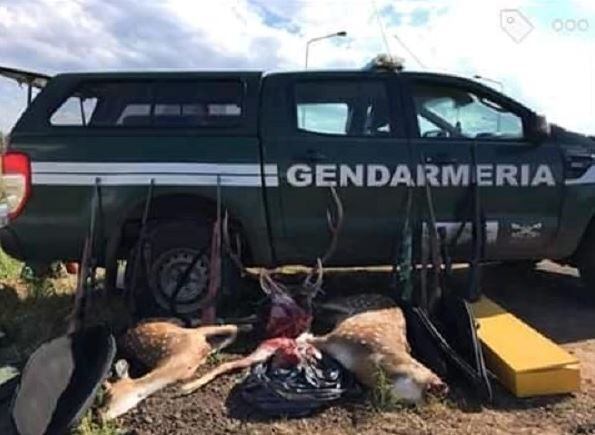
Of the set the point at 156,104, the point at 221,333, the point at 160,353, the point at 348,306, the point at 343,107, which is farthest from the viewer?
the point at 343,107

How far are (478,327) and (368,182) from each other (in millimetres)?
1345

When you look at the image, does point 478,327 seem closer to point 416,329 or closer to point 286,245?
point 416,329

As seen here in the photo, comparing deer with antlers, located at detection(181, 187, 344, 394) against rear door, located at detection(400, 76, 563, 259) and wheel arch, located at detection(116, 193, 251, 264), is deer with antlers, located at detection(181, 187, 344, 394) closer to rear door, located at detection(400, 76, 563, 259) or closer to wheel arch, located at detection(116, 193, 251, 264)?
wheel arch, located at detection(116, 193, 251, 264)

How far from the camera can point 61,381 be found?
4148mm

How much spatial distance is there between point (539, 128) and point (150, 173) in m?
2.96

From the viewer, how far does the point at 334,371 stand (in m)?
4.30

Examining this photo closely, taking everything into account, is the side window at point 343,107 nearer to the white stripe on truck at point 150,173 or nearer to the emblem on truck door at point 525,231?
the white stripe on truck at point 150,173

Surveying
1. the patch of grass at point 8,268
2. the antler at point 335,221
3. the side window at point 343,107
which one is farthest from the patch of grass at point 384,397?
the patch of grass at point 8,268

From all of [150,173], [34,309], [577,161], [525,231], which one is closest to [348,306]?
[525,231]

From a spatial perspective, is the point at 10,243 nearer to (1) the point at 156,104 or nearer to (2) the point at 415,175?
(1) the point at 156,104

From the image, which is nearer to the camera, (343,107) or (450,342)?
(450,342)

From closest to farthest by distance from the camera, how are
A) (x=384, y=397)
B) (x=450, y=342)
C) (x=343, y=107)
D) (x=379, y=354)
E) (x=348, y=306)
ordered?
(x=384, y=397) → (x=379, y=354) → (x=450, y=342) → (x=348, y=306) → (x=343, y=107)

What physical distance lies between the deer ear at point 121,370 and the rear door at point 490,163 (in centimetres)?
259

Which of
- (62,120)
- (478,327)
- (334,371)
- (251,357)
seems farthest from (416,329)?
(62,120)
